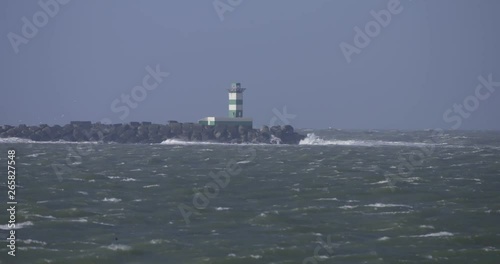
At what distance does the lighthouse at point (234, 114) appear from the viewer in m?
112

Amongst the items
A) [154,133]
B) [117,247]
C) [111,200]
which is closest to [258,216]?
[117,247]

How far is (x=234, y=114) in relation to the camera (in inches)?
4478

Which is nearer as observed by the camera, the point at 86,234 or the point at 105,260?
the point at 105,260

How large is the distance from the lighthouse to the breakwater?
2.64 metres

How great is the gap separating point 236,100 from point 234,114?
7.38 feet

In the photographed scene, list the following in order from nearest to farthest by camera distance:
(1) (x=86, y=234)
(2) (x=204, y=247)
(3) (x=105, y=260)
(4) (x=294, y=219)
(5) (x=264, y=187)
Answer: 1. (3) (x=105, y=260)
2. (2) (x=204, y=247)
3. (1) (x=86, y=234)
4. (4) (x=294, y=219)
5. (5) (x=264, y=187)

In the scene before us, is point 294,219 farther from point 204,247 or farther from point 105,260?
point 105,260

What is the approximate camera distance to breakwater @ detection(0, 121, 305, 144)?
351ft

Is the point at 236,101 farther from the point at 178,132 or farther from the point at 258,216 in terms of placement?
the point at 258,216

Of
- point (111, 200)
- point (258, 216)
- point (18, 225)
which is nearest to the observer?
point (18, 225)

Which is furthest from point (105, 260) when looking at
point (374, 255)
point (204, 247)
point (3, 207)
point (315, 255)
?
point (3, 207)

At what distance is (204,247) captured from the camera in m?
26.2

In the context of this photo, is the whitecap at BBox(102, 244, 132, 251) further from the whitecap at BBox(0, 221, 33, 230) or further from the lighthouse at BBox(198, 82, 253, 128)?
the lighthouse at BBox(198, 82, 253, 128)

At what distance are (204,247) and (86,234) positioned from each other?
15.1 ft
